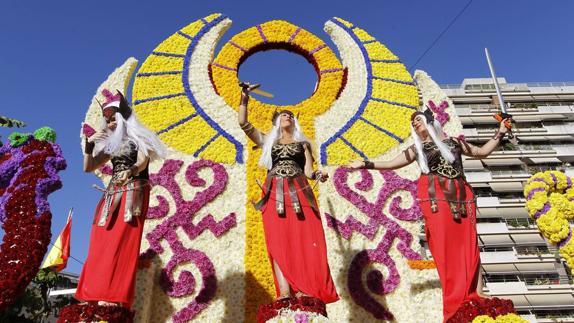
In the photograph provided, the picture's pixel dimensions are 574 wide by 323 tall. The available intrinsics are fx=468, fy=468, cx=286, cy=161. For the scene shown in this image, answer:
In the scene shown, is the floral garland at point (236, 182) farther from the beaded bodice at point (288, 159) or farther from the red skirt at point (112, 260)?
the beaded bodice at point (288, 159)

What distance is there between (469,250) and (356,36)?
418 cm

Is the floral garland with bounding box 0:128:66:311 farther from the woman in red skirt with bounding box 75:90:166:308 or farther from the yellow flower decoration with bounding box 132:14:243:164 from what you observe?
the yellow flower decoration with bounding box 132:14:243:164

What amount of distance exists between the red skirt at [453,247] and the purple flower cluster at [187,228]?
2.42 meters

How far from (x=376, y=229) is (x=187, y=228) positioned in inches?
90.8

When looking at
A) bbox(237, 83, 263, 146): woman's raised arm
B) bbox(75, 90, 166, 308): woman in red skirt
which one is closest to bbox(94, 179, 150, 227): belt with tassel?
bbox(75, 90, 166, 308): woman in red skirt

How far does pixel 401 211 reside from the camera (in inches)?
233

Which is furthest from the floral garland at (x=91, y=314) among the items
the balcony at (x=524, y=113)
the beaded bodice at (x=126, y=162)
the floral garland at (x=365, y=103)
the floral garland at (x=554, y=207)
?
the balcony at (x=524, y=113)

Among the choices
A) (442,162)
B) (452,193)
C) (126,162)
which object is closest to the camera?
(126,162)

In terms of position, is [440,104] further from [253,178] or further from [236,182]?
[236,182]

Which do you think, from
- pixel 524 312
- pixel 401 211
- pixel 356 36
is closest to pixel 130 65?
pixel 356 36

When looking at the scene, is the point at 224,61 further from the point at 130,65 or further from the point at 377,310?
the point at 377,310

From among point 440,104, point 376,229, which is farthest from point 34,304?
point 440,104

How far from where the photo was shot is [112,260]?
12.6 feet

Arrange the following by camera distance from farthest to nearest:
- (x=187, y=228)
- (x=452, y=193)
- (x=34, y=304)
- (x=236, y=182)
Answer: (x=34, y=304), (x=236, y=182), (x=187, y=228), (x=452, y=193)
